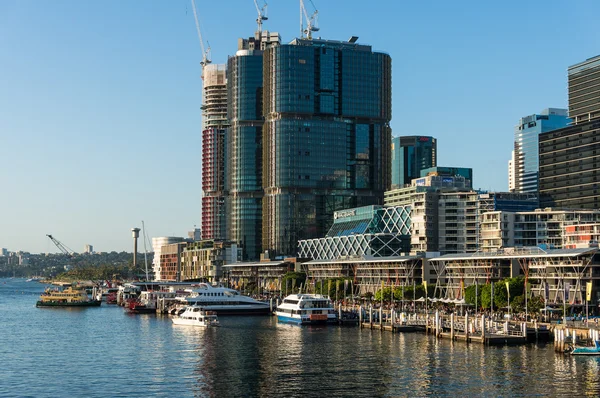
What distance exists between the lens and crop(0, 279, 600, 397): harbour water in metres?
115

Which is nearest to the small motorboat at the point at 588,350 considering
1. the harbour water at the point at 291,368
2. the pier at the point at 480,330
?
the harbour water at the point at 291,368

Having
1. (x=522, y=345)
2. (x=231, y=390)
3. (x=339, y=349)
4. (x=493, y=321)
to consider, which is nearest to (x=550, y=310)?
(x=493, y=321)

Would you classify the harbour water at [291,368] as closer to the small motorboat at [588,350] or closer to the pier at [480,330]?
the small motorboat at [588,350]

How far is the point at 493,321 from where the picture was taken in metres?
172

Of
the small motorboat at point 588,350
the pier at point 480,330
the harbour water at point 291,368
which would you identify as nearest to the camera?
the harbour water at point 291,368

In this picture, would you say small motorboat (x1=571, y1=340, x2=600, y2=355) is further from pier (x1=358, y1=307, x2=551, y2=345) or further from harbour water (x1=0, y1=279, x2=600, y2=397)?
pier (x1=358, y1=307, x2=551, y2=345)

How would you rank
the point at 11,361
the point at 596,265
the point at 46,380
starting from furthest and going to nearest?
the point at 596,265
the point at 11,361
the point at 46,380

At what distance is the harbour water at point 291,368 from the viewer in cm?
11500

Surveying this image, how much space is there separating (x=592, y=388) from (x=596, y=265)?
92.3 m

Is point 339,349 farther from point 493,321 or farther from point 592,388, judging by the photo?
point 592,388

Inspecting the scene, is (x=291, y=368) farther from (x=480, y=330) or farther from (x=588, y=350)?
(x=480, y=330)

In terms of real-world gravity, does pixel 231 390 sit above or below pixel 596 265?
below

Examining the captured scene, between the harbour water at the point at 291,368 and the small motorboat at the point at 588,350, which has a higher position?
the small motorboat at the point at 588,350

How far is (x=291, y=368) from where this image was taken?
134m
